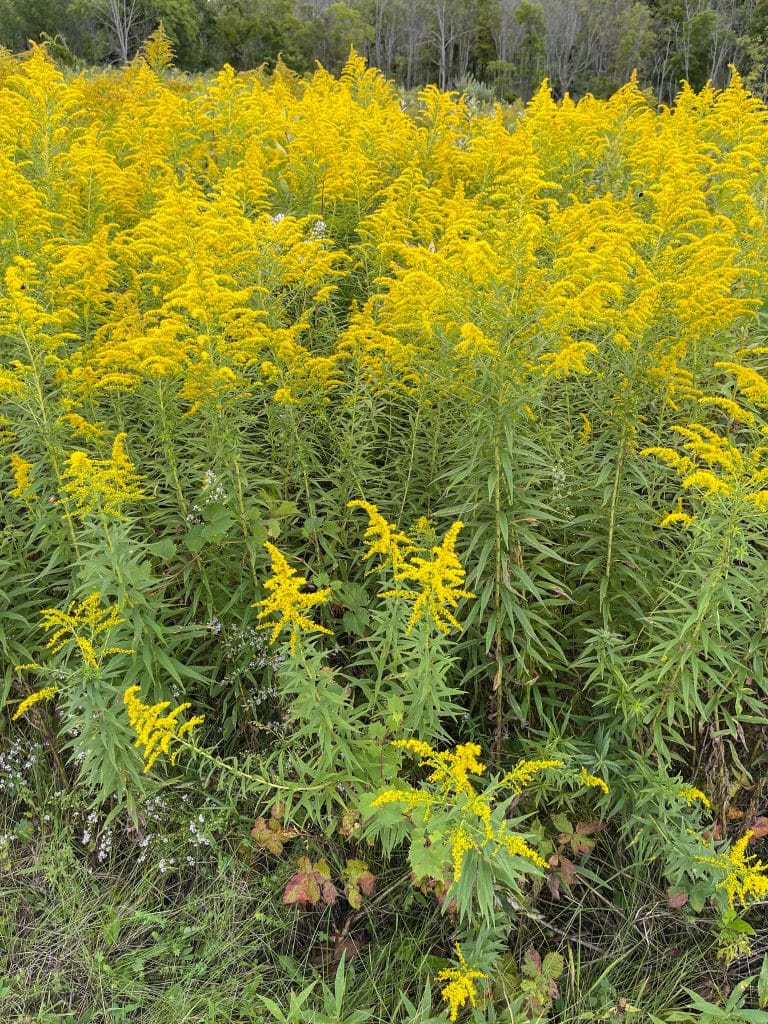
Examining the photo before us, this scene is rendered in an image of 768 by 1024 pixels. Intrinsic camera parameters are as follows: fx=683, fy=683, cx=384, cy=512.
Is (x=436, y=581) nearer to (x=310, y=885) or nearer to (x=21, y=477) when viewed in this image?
(x=310, y=885)

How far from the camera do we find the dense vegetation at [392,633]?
2.21 metres

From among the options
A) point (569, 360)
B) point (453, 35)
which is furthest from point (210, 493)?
point (453, 35)

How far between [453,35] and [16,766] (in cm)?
4744

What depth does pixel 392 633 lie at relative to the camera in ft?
7.32

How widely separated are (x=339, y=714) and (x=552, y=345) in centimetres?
151

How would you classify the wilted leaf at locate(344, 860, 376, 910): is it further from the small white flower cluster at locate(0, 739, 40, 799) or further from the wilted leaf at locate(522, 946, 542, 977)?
the small white flower cluster at locate(0, 739, 40, 799)

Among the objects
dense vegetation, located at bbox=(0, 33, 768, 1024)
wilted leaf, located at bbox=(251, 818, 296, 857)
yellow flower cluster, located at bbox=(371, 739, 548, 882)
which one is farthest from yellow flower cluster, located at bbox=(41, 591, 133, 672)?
yellow flower cluster, located at bbox=(371, 739, 548, 882)

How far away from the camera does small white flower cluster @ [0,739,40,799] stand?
279 cm

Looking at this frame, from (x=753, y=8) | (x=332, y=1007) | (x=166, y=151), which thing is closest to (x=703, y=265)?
(x=332, y=1007)

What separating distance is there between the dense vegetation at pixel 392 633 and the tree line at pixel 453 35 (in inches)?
1323

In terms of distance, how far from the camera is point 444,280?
264 centimetres

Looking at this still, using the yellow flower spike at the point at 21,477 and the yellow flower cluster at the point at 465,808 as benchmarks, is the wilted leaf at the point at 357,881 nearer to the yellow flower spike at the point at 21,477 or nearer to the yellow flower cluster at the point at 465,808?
the yellow flower cluster at the point at 465,808

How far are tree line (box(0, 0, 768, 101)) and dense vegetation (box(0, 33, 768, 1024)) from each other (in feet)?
110

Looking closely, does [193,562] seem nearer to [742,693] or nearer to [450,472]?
[450,472]
